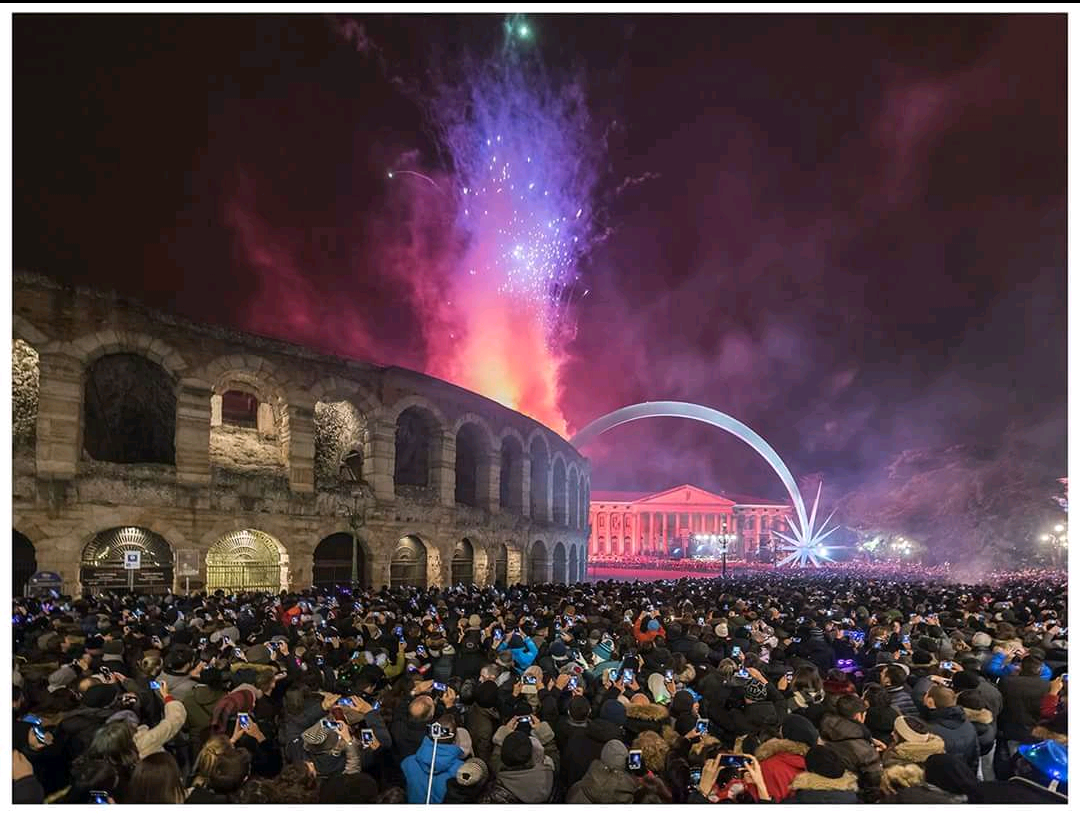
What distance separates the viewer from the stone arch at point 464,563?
108ft

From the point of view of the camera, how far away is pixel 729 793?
5645 mm

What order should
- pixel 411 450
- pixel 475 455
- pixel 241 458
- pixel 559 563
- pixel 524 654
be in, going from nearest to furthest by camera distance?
pixel 524 654 → pixel 241 458 → pixel 475 455 → pixel 411 450 → pixel 559 563

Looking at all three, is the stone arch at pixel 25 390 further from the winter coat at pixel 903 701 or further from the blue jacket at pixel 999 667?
the blue jacket at pixel 999 667

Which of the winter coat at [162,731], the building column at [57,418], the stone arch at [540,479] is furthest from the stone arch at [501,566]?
the winter coat at [162,731]

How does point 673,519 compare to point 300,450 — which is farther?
point 673,519

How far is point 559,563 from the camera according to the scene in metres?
44.6

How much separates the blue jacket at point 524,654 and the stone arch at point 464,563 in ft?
69.9

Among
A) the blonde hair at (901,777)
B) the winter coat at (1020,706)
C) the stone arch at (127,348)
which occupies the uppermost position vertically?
the stone arch at (127,348)

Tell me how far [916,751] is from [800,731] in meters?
0.98

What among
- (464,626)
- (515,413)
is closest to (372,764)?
(464,626)

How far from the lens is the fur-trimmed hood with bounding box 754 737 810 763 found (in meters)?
5.94

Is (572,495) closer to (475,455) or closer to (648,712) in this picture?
(475,455)

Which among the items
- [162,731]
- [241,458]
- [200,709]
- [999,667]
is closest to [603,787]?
[162,731]

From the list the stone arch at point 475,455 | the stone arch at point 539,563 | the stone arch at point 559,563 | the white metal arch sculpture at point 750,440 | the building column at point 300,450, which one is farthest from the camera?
the white metal arch sculpture at point 750,440
